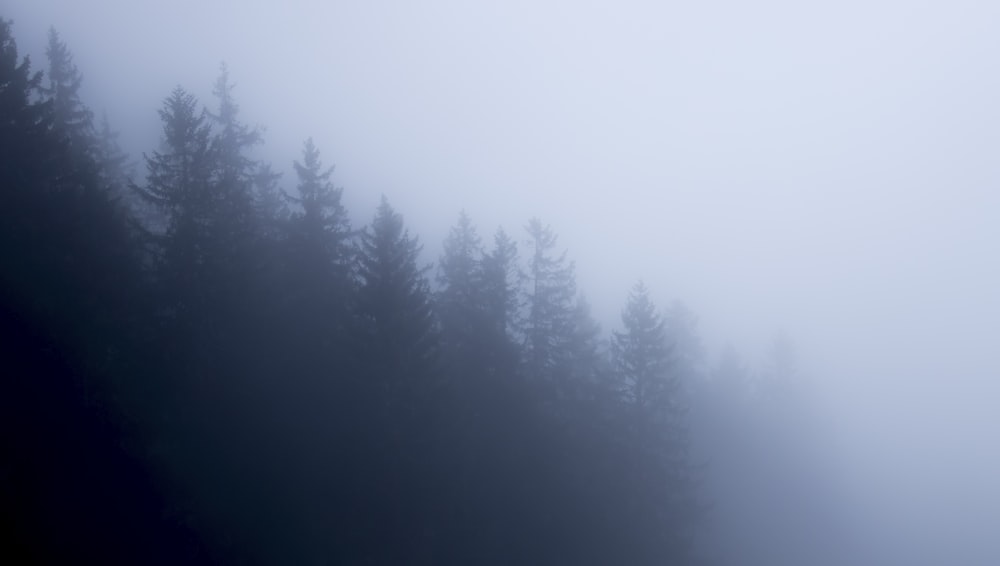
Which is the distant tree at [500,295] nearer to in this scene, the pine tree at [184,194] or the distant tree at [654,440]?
the distant tree at [654,440]

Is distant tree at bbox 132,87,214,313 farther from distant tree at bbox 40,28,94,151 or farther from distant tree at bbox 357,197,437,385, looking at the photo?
distant tree at bbox 40,28,94,151

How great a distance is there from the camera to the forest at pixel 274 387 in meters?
17.2

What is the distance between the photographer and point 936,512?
73.2 metres

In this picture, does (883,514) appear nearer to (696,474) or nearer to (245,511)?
(696,474)

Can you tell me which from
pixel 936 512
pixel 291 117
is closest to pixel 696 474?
pixel 936 512

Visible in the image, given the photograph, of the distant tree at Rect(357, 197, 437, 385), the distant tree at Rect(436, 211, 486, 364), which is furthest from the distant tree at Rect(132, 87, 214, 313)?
the distant tree at Rect(436, 211, 486, 364)

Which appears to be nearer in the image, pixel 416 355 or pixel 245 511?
pixel 245 511

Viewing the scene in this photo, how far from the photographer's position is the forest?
17203 millimetres

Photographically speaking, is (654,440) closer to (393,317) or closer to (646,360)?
(646,360)

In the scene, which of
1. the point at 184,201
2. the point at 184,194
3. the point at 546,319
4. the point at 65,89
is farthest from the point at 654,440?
the point at 65,89

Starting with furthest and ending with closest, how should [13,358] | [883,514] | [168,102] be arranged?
1. [883,514]
2. [168,102]
3. [13,358]

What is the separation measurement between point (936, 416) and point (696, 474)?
106993 millimetres

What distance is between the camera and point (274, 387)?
2284cm

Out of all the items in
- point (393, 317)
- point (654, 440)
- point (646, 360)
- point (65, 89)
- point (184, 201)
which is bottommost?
point (654, 440)
